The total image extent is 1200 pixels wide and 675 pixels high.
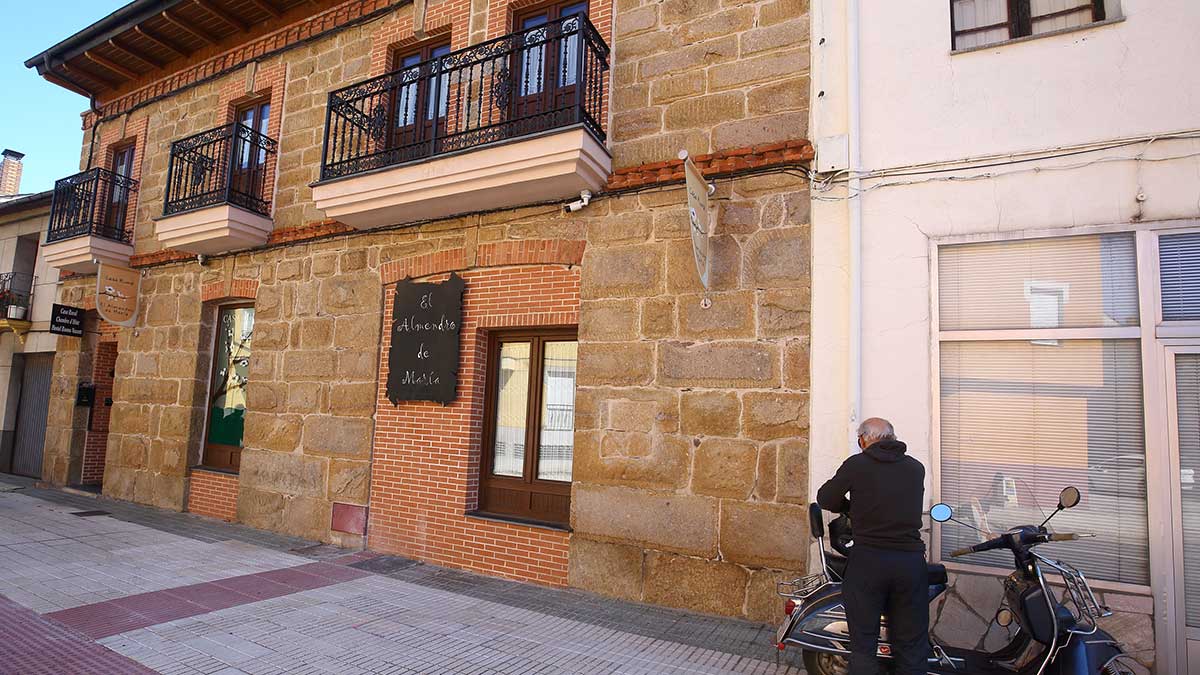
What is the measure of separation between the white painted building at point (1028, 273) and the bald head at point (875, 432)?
1.04 meters

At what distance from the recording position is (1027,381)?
179 inches

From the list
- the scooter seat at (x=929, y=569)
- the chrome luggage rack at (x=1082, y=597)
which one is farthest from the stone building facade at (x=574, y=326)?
the chrome luggage rack at (x=1082, y=597)

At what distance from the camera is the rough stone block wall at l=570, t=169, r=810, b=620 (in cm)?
509

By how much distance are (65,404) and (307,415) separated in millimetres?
6727

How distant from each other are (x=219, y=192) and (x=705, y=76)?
22.1ft

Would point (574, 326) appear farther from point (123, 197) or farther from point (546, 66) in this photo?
point (123, 197)

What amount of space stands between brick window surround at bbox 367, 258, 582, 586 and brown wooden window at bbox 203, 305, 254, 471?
3.16 m

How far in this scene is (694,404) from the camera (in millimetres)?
5465

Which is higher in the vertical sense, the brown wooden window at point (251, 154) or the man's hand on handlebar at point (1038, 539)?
the brown wooden window at point (251, 154)

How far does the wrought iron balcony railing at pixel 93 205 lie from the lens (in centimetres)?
1060

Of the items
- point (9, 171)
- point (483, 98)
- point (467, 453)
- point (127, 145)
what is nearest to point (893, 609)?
point (467, 453)

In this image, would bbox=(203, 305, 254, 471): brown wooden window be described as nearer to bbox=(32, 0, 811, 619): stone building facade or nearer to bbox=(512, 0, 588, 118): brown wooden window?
bbox=(32, 0, 811, 619): stone building facade

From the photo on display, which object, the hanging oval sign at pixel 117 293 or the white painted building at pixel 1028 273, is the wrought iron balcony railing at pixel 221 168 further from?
the white painted building at pixel 1028 273

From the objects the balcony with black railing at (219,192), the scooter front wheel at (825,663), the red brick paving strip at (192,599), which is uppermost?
the balcony with black railing at (219,192)
